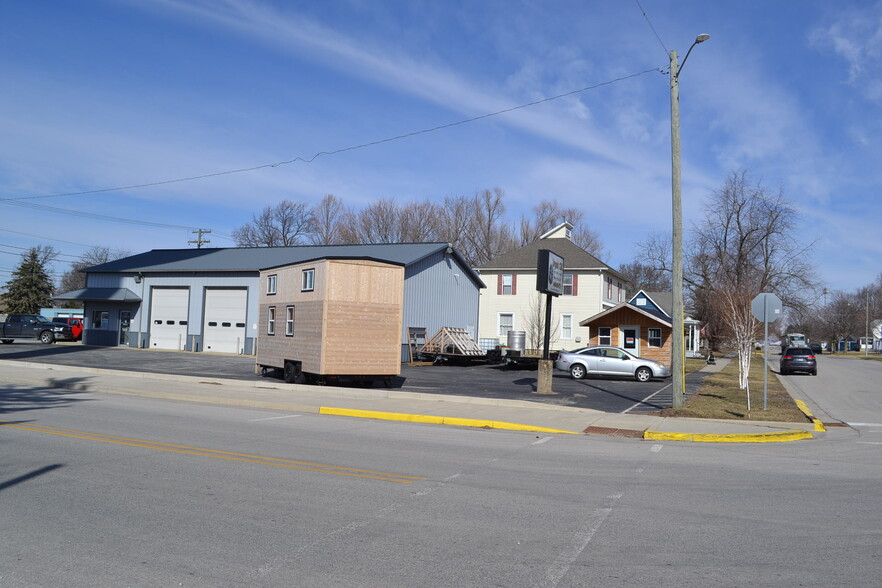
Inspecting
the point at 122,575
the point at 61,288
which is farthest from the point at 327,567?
the point at 61,288

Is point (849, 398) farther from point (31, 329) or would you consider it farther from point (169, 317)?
point (31, 329)

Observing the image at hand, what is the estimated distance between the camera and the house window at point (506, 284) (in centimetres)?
4825

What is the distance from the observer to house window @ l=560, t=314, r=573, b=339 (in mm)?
46406

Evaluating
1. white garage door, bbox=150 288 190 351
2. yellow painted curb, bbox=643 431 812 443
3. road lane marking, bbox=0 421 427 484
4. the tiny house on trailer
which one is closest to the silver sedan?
the tiny house on trailer

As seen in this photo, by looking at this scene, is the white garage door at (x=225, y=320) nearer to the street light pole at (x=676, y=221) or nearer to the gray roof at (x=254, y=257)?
the gray roof at (x=254, y=257)

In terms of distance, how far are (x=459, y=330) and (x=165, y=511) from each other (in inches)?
1240

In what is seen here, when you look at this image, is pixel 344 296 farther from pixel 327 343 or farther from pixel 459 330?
pixel 459 330

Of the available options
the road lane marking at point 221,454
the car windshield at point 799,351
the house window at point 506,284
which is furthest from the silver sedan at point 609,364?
the house window at point 506,284

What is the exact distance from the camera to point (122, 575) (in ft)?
→ 16.0

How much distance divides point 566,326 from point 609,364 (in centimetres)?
1965

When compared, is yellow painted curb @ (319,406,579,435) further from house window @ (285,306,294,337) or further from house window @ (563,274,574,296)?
house window @ (563,274,574,296)

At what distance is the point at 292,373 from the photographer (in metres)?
22.4

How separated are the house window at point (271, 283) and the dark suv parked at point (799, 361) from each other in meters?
29.6

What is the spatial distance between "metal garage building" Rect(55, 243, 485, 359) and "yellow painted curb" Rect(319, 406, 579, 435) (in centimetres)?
1945
